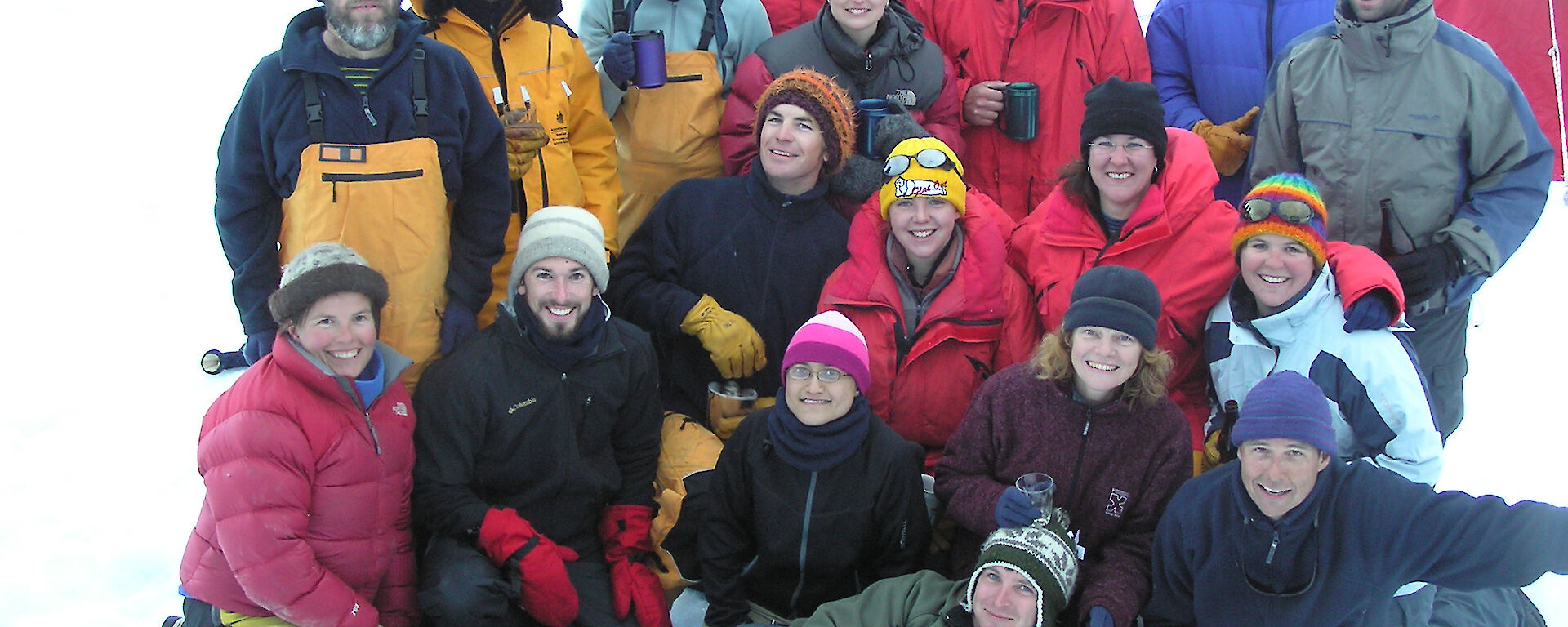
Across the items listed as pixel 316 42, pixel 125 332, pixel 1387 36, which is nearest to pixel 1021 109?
pixel 1387 36

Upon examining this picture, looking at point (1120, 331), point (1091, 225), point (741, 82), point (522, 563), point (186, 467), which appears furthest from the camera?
point (186, 467)

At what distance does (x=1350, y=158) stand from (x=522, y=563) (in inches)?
112

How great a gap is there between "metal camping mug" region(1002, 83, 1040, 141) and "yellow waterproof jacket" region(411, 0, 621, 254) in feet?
4.81

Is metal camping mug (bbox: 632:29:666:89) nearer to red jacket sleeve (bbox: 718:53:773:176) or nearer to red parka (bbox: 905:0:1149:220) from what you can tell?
red jacket sleeve (bbox: 718:53:773:176)

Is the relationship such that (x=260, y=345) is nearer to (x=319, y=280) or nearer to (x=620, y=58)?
(x=319, y=280)

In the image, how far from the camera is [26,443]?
475cm

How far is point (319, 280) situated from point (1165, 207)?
8.02 ft

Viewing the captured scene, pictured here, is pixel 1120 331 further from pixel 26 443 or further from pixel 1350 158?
pixel 26 443

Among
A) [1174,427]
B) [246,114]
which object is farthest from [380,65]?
[1174,427]

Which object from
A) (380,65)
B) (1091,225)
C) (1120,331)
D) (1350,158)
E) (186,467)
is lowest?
(186,467)

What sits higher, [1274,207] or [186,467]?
[1274,207]

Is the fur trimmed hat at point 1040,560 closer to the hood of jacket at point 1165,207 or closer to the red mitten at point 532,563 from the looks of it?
the hood of jacket at point 1165,207

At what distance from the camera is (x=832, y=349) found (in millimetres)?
3074

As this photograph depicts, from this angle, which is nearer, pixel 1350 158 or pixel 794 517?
pixel 794 517
